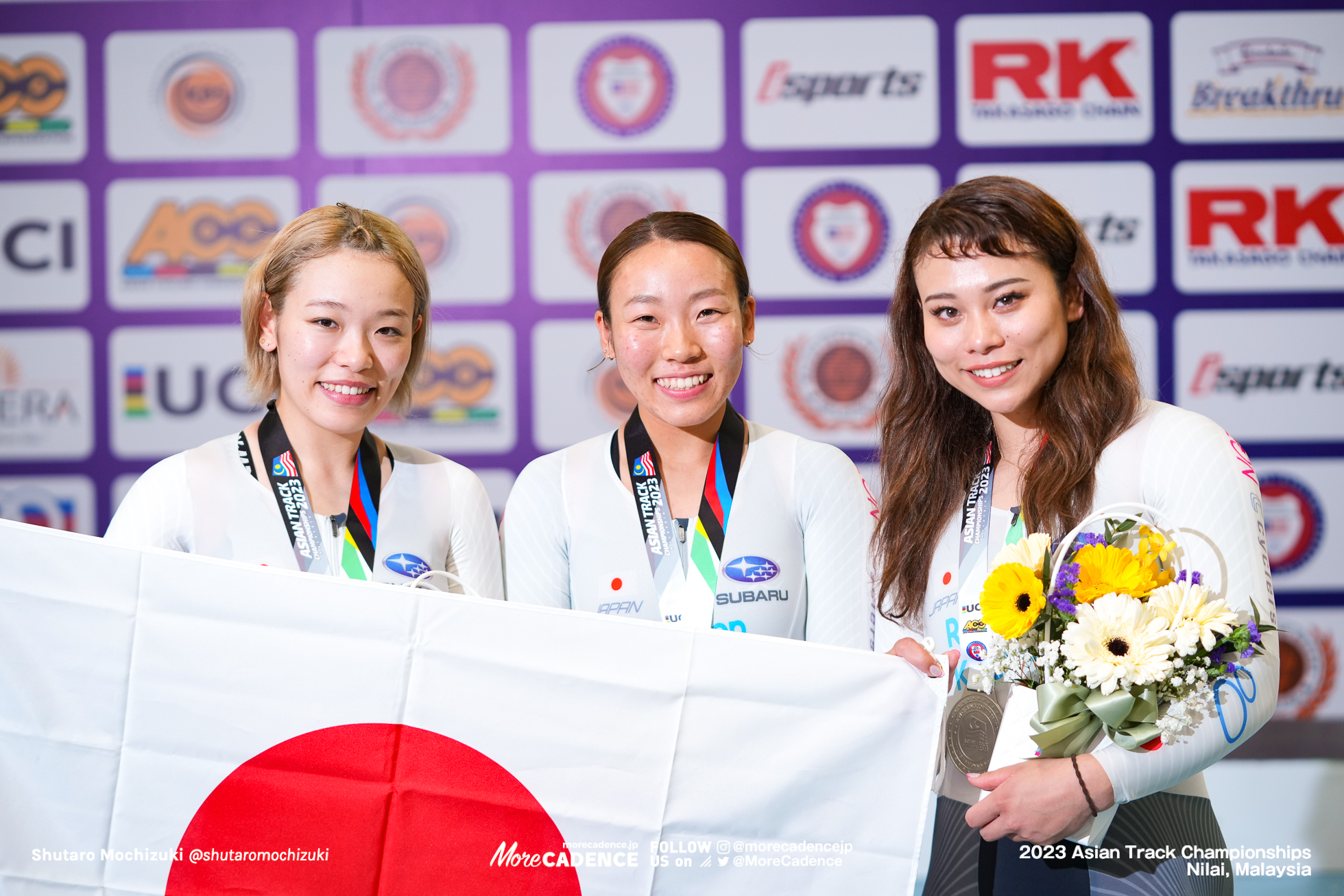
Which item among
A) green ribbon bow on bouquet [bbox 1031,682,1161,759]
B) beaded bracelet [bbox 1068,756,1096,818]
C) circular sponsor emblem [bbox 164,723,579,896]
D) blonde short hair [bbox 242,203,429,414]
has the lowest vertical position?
circular sponsor emblem [bbox 164,723,579,896]

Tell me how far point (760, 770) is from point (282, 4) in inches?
160


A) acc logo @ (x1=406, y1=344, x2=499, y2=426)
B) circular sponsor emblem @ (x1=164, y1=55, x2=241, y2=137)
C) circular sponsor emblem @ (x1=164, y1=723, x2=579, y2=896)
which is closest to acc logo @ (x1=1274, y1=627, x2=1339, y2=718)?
acc logo @ (x1=406, y1=344, x2=499, y2=426)

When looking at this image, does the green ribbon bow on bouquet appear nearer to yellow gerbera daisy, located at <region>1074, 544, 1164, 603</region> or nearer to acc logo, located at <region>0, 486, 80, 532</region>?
yellow gerbera daisy, located at <region>1074, 544, 1164, 603</region>

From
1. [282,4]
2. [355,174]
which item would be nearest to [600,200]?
[355,174]

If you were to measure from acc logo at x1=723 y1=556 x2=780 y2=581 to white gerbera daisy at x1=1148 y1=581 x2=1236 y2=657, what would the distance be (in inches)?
29.9

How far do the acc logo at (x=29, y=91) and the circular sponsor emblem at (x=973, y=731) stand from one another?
180 inches

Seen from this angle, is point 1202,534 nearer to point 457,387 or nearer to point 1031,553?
point 1031,553

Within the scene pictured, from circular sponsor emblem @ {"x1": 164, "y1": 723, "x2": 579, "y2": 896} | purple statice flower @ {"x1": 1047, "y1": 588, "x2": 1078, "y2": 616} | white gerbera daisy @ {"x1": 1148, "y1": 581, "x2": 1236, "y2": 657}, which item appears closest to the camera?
white gerbera daisy @ {"x1": 1148, "y1": 581, "x2": 1236, "y2": 657}

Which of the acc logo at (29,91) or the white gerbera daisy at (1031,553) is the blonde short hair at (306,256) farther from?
the acc logo at (29,91)

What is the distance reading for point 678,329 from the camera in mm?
1902

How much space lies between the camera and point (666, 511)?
195 centimetres

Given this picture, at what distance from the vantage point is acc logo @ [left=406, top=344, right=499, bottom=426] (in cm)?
421

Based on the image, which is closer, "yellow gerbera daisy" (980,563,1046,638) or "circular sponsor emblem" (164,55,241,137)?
"yellow gerbera daisy" (980,563,1046,638)

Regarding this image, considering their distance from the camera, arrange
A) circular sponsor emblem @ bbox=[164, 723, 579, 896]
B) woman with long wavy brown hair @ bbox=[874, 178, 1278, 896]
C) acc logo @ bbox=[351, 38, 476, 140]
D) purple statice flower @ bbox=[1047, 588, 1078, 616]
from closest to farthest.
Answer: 1. purple statice flower @ bbox=[1047, 588, 1078, 616]
2. woman with long wavy brown hair @ bbox=[874, 178, 1278, 896]
3. circular sponsor emblem @ bbox=[164, 723, 579, 896]
4. acc logo @ bbox=[351, 38, 476, 140]
